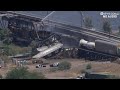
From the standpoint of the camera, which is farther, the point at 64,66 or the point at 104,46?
the point at 104,46

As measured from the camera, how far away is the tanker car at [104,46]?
10.6 meters

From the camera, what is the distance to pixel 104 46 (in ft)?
36.0

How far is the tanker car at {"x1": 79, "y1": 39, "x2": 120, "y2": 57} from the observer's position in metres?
10.6

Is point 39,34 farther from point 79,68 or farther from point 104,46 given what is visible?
point 79,68

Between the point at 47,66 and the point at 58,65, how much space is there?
1.48ft

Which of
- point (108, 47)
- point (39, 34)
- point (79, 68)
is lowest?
point (79, 68)

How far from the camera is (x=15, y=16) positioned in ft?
41.9

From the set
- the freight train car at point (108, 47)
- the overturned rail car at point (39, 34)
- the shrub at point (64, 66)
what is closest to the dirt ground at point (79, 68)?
the shrub at point (64, 66)

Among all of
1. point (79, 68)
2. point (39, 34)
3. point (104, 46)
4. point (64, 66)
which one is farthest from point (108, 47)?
point (39, 34)

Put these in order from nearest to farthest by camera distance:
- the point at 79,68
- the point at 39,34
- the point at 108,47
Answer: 1. the point at 79,68
2. the point at 108,47
3. the point at 39,34

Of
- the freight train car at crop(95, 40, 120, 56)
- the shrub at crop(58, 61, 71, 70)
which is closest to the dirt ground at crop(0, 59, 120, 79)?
the shrub at crop(58, 61, 71, 70)
